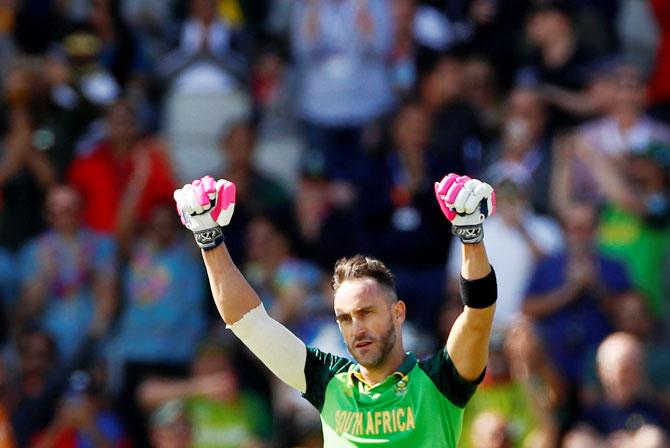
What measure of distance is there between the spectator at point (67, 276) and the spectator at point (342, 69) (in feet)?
6.52

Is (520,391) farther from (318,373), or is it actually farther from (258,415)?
(318,373)

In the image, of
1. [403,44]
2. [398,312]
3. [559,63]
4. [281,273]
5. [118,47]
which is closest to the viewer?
[398,312]

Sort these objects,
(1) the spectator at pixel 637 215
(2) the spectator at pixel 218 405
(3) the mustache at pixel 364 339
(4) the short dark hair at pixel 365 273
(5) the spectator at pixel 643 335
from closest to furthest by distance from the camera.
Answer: (3) the mustache at pixel 364 339 → (4) the short dark hair at pixel 365 273 → (5) the spectator at pixel 643 335 → (2) the spectator at pixel 218 405 → (1) the spectator at pixel 637 215

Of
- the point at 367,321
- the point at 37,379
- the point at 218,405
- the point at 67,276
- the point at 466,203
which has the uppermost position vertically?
the point at 466,203

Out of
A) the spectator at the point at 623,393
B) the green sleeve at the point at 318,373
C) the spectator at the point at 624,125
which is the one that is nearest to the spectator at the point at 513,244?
the spectator at the point at 624,125

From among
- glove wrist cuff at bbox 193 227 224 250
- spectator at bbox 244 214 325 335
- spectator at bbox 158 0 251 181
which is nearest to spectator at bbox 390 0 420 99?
spectator at bbox 158 0 251 181

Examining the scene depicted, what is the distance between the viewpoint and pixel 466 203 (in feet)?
19.7

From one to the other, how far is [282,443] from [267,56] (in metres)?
4.15

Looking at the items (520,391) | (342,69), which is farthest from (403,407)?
(342,69)

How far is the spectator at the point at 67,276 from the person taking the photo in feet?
38.4

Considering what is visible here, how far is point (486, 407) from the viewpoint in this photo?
995 centimetres

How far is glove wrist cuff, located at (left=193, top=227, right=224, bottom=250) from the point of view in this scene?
6.39 metres

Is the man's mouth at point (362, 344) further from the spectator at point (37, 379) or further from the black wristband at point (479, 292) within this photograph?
the spectator at point (37, 379)

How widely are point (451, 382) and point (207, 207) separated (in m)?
1.21
